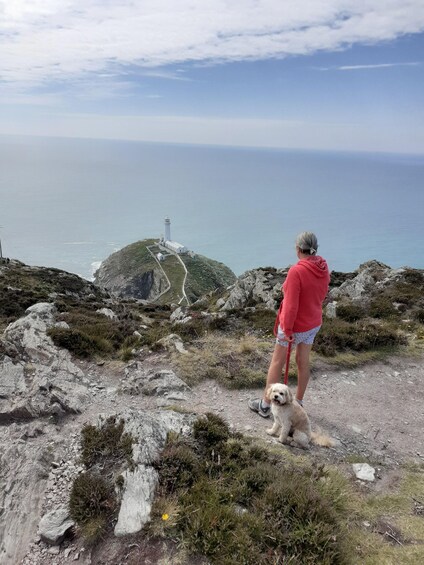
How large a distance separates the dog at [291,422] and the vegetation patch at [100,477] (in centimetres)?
253

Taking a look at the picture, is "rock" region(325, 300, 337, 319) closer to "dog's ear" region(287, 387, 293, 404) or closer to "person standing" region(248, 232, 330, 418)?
"person standing" region(248, 232, 330, 418)

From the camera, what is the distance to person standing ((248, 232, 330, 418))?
6.24 m

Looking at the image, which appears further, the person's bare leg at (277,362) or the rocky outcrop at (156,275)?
the rocky outcrop at (156,275)

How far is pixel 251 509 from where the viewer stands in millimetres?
4762

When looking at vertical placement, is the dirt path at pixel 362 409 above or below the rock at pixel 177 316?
above

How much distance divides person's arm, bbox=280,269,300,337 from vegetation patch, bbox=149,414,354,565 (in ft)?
7.22

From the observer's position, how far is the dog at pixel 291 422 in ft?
20.7

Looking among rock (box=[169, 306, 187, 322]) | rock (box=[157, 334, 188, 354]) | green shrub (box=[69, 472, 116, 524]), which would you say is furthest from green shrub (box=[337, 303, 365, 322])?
green shrub (box=[69, 472, 116, 524])

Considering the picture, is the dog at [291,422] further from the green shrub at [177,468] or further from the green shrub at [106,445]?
the green shrub at [106,445]

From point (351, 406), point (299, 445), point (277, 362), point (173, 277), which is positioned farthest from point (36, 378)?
point (173, 277)

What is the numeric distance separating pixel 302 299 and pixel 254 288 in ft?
88.3

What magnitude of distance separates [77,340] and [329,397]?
23.3ft

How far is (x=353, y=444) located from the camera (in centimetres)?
699

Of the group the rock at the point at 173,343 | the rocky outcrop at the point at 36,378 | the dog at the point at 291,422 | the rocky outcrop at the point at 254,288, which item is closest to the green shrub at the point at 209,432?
the dog at the point at 291,422
